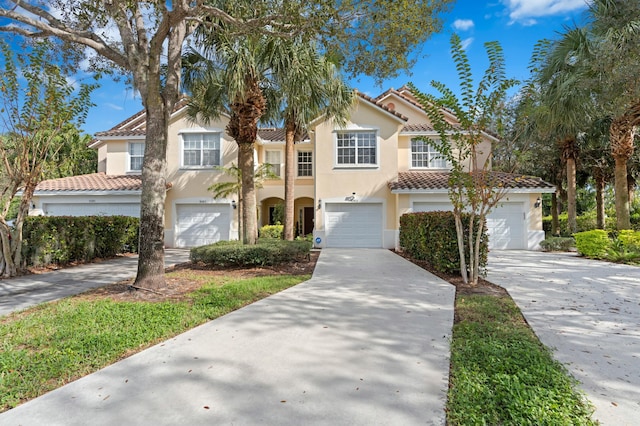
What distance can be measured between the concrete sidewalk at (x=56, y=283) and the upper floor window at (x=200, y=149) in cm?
770

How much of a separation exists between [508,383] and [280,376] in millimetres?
2158

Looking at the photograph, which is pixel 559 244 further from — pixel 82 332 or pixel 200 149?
pixel 200 149

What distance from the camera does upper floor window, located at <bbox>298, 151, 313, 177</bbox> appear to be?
20844 millimetres

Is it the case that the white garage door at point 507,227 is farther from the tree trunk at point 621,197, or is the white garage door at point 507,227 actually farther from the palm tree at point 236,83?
the palm tree at point 236,83

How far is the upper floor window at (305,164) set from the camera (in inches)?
821

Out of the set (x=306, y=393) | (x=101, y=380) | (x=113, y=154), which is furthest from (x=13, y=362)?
(x=113, y=154)

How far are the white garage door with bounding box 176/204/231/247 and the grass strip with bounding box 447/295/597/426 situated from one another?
48.9 feet

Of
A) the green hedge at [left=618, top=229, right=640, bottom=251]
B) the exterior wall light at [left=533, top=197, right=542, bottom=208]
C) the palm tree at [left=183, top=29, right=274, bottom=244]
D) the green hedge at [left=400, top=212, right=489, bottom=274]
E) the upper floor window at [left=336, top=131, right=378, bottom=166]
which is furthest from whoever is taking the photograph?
the upper floor window at [left=336, top=131, right=378, bottom=166]

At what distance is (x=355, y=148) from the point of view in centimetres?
1694

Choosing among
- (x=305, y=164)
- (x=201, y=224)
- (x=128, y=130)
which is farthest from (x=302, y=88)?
(x=128, y=130)

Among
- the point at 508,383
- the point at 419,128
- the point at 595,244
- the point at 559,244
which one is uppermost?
the point at 419,128

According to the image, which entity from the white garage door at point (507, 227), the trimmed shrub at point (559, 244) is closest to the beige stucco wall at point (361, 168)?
the white garage door at point (507, 227)

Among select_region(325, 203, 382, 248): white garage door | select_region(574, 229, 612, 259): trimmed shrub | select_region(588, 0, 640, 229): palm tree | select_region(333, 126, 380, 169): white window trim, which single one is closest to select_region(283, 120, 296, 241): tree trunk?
select_region(325, 203, 382, 248): white garage door

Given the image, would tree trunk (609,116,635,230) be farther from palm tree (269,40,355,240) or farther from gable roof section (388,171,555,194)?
palm tree (269,40,355,240)
